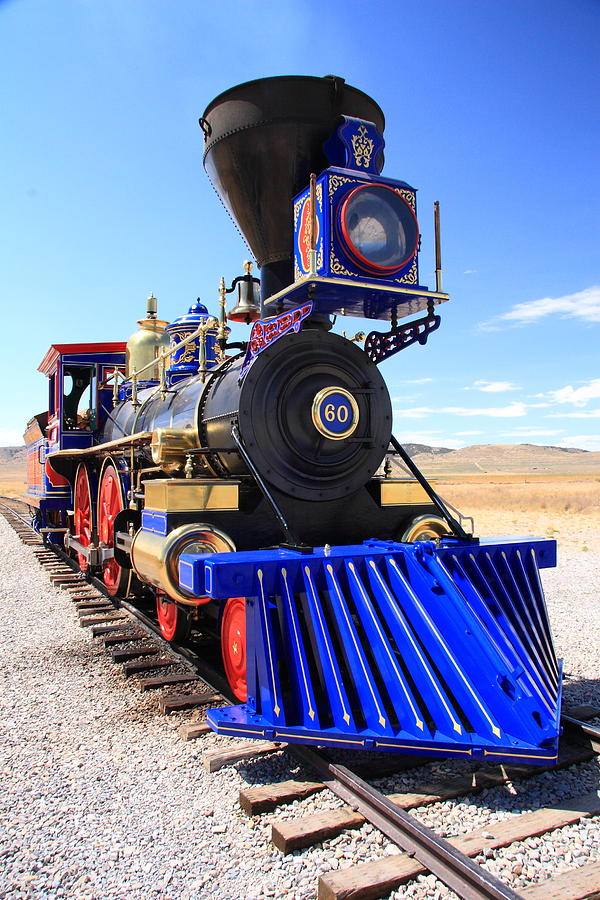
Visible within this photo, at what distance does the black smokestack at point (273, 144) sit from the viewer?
4566 millimetres

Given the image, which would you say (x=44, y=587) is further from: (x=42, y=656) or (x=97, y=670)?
(x=97, y=670)

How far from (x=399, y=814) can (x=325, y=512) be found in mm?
2340

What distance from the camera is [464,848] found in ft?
8.36

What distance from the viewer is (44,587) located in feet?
29.4

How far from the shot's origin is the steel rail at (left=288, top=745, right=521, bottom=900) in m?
2.23

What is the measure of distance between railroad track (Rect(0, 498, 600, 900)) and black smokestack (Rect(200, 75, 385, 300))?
314 cm

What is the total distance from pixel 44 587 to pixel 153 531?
5389 millimetres

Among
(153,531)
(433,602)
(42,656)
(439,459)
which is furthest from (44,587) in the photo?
(439,459)

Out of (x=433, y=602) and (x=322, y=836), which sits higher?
(x=433, y=602)

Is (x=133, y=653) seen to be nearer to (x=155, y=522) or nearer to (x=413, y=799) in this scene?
(x=155, y=522)

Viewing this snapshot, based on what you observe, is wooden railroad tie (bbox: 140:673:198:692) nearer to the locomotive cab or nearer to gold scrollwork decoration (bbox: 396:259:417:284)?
gold scrollwork decoration (bbox: 396:259:417:284)

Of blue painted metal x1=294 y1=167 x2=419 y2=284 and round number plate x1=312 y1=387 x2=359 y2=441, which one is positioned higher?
blue painted metal x1=294 y1=167 x2=419 y2=284

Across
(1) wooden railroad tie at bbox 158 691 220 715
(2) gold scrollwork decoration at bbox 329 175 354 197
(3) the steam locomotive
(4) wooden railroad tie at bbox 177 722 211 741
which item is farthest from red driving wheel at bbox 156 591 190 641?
(2) gold scrollwork decoration at bbox 329 175 354 197

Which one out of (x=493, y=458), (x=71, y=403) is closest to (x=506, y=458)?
(x=493, y=458)
